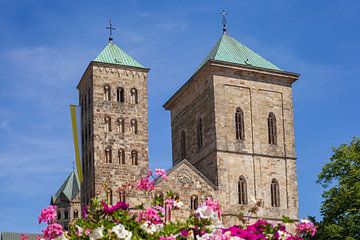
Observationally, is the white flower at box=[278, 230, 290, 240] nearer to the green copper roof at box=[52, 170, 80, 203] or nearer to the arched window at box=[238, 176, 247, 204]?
the arched window at box=[238, 176, 247, 204]

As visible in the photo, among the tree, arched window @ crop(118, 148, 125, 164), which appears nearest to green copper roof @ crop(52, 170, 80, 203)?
arched window @ crop(118, 148, 125, 164)

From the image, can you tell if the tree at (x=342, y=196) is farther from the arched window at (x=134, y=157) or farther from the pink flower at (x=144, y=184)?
the pink flower at (x=144, y=184)

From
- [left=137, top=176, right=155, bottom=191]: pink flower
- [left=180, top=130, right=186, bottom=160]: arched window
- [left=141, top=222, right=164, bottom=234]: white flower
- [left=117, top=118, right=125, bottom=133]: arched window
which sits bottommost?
[left=141, top=222, right=164, bottom=234]: white flower

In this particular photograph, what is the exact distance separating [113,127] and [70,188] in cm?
3442

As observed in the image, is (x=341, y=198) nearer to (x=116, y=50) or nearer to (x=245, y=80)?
(x=245, y=80)

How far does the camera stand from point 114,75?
50.6 metres

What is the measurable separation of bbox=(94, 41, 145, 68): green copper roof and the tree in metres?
17.9

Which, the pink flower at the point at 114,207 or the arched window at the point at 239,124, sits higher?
the arched window at the point at 239,124

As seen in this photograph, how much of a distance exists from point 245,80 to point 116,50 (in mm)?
10890

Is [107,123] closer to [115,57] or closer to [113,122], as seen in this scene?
[113,122]

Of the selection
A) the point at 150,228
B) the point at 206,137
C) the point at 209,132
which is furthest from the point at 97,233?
the point at 206,137

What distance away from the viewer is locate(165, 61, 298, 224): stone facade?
145 feet

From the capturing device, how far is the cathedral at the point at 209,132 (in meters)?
44.2

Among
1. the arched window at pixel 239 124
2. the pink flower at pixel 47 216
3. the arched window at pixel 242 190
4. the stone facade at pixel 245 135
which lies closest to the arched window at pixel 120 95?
the stone facade at pixel 245 135
